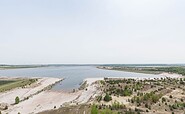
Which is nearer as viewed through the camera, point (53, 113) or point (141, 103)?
point (53, 113)

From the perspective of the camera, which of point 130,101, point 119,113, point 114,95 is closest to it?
point 119,113

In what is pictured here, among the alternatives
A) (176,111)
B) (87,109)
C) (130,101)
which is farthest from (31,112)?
(176,111)

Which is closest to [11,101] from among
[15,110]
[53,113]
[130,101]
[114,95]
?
[15,110]

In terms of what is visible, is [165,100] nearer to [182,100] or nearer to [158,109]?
[182,100]

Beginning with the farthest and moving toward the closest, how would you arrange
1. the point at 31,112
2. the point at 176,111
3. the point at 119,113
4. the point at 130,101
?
the point at 130,101 → the point at 31,112 → the point at 176,111 → the point at 119,113

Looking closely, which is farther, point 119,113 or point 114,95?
point 114,95

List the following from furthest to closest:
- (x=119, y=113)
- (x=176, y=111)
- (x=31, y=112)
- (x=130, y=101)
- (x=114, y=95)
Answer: (x=114, y=95) < (x=130, y=101) < (x=31, y=112) < (x=176, y=111) < (x=119, y=113)

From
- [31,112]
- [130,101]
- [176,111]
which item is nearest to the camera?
[176,111]

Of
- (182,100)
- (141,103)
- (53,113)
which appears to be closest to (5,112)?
(53,113)

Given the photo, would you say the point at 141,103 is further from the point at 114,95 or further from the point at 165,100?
the point at 114,95
